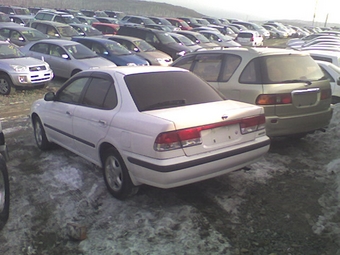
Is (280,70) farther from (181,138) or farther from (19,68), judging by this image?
(19,68)

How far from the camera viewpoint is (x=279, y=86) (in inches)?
222

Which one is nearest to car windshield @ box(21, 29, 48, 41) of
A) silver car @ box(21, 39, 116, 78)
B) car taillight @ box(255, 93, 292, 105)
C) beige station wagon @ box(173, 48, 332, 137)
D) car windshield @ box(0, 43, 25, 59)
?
silver car @ box(21, 39, 116, 78)

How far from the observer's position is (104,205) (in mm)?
4355

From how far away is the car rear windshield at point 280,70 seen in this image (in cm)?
580

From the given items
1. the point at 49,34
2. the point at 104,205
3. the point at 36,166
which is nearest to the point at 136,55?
the point at 49,34

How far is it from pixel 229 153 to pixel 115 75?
5.74ft

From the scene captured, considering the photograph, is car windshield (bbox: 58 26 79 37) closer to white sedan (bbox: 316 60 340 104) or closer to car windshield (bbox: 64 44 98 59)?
car windshield (bbox: 64 44 98 59)

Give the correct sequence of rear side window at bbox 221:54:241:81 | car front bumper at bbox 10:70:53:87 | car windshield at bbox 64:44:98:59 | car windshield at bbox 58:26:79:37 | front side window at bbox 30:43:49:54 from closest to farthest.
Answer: rear side window at bbox 221:54:241:81 < car front bumper at bbox 10:70:53:87 < car windshield at bbox 64:44:98:59 < front side window at bbox 30:43:49:54 < car windshield at bbox 58:26:79:37

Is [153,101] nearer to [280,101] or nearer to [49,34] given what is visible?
[280,101]

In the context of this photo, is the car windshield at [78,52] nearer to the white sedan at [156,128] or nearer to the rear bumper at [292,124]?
the white sedan at [156,128]

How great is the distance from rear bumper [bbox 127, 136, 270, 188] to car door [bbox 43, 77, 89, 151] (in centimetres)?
159

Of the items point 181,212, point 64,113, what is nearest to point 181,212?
point 181,212

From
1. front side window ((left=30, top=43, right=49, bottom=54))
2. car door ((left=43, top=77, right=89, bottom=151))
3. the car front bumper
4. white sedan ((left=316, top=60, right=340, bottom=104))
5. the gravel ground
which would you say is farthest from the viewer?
front side window ((left=30, top=43, right=49, bottom=54))

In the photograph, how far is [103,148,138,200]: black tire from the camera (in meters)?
4.26
